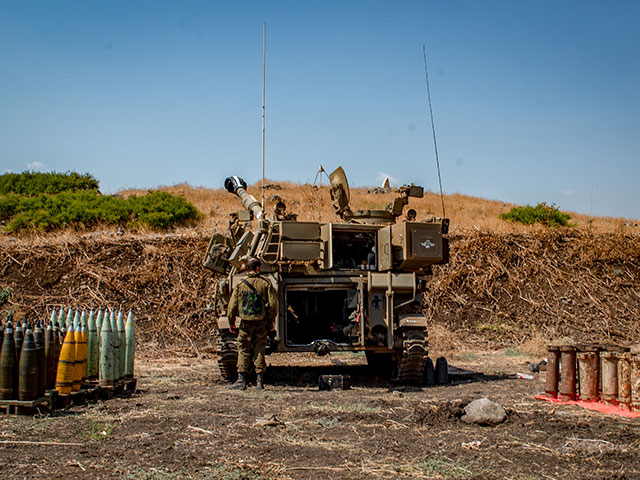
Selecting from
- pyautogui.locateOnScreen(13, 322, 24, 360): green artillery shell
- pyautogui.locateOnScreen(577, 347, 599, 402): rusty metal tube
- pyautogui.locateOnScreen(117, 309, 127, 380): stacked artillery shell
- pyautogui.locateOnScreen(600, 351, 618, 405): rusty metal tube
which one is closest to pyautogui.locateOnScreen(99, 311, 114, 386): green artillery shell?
pyautogui.locateOnScreen(117, 309, 127, 380): stacked artillery shell

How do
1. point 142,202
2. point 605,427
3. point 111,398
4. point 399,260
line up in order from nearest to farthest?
point 605,427 < point 111,398 < point 399,260 < point 142,202

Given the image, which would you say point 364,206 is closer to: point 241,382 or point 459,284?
point 459,284

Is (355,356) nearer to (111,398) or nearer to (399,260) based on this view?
(399,260)

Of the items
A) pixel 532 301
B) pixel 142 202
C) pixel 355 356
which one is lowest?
pixel 355 356

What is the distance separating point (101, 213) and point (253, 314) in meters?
13.8

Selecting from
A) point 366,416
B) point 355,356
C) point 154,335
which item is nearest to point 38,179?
point 154,335

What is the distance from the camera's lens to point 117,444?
598 cm

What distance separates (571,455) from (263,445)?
8.42ft

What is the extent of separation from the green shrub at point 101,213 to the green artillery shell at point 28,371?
14.0 meters

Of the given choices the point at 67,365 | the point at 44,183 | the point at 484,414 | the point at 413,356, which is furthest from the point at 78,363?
the point at 44,183

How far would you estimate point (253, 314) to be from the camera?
9484mm

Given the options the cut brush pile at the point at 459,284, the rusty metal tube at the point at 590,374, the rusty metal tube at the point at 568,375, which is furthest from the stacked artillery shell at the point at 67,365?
the cut brush pile at the point at 459,284

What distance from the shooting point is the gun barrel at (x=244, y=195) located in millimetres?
11652

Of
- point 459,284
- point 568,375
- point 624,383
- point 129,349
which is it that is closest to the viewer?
point 624,383
